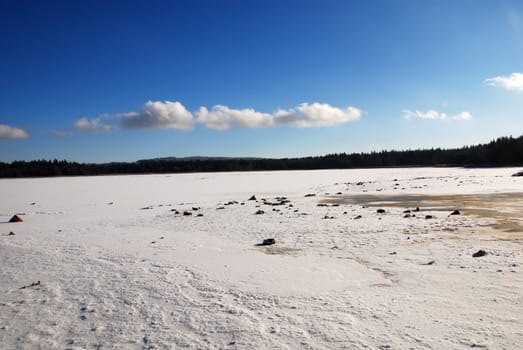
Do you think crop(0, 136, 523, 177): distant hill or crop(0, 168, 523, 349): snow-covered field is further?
crop(0, 136, 523, 177): distant hill

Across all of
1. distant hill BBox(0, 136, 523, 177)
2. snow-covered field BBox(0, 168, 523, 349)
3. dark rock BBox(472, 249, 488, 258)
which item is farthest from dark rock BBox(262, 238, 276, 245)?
distant hill BBox(0, 136, 523, 177)

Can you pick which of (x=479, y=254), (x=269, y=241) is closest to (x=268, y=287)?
(x=269, y=241)

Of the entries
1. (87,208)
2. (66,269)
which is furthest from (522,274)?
(87,208)

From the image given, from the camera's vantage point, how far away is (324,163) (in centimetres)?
10512

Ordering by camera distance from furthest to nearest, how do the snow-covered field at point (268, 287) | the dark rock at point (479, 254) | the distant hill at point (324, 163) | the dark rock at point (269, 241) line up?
the distant hill at point (324, 163) → the dark rock at point (269, 241) → the dark rock at point (479, 254) → the snow-covered field at point (268, 287)

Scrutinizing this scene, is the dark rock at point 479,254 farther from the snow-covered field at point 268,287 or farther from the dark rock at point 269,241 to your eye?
the dark rock at point 269,241

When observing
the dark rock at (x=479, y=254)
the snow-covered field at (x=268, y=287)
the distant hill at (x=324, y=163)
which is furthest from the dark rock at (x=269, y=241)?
the distant hill at (x=324, y=163)

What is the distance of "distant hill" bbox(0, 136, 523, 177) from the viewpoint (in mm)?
69688

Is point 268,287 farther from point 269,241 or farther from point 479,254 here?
point 479,254

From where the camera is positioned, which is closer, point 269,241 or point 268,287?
point 268,287

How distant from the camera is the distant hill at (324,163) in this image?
229 ft

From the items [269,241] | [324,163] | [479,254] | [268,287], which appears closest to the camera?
[268,287]

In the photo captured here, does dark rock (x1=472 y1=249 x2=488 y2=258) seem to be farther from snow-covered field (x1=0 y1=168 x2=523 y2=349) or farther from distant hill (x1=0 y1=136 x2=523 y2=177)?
distant hill (x1=0 y1=136 x2=523 y2=177)

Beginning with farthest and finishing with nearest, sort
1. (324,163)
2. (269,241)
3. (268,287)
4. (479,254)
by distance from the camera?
(324,163) → (269,241) → (479,254) → (268,287)
